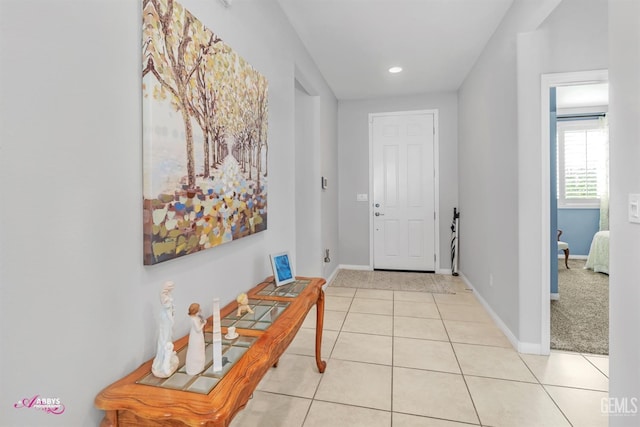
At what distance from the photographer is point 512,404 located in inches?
69.0

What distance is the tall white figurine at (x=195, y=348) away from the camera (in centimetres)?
101

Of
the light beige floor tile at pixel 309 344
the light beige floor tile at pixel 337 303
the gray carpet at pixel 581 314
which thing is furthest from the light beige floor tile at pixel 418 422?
the light beige floor tile at pixel 337 303

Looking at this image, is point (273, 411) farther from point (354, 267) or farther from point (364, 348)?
point (354, 267)

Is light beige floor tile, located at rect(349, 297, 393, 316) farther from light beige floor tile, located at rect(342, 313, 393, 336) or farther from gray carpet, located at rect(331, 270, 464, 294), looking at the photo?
gray carpet, located at rect(331, 270, 464, 294)

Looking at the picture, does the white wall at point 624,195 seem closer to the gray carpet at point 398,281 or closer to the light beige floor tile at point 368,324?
the light beige floor tile at point 368,324

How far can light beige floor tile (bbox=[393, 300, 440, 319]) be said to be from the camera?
308 cm

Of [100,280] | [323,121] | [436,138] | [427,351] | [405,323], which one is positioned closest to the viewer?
[100,280]

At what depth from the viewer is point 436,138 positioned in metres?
4.66

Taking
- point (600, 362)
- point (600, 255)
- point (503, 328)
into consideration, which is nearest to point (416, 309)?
point (503, 328)

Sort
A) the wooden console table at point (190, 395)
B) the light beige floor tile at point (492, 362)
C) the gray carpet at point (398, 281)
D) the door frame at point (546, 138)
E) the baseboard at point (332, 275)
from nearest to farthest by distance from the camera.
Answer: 1. the wooden console table at point (190, 395)
2. the light beige floor tile at point (492, 362)
3. the door frame at point (546, 138)
4. the gray carpet at point (398, 281)
5. the baseboard at point (332, 275)

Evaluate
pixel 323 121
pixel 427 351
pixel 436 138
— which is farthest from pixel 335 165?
pixel 427 351

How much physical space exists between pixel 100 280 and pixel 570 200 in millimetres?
7133

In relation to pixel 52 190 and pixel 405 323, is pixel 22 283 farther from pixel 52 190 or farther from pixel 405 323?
pixel 405 323

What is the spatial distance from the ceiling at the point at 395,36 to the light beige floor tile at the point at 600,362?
2.74 meters
